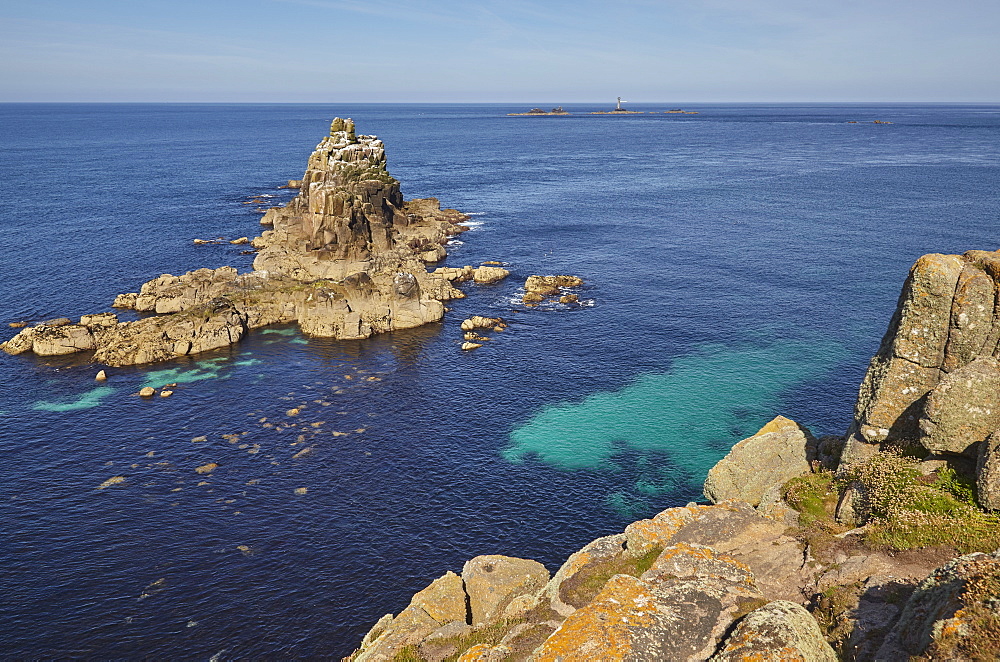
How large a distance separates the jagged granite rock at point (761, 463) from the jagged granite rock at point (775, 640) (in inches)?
693

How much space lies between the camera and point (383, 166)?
13212 cm

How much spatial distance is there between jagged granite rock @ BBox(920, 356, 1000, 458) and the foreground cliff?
53 millimetres

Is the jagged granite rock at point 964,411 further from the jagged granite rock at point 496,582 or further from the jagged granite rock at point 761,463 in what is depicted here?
the jagged granite rock at point 496,582

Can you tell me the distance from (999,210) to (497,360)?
127m

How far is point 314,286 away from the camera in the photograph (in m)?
95.7

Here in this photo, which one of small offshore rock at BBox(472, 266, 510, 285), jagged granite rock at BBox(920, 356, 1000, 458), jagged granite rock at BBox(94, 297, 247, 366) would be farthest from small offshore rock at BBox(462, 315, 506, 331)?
jagged granite rock at BBox(920, 356, 1000, 458)

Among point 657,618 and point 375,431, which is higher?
point 657,618

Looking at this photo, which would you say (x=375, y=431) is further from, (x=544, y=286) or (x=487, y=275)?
(x=487, y=275)

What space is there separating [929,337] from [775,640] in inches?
766

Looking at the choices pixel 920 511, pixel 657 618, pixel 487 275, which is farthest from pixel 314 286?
pixel 657 618

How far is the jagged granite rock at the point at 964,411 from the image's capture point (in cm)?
2466

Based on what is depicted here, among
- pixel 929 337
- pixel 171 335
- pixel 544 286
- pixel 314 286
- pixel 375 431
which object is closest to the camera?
pixel 929 337

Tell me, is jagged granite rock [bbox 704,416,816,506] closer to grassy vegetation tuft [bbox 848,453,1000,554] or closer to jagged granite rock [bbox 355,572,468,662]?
grassy vegetation tuft [bbox 848,453,1000,554]

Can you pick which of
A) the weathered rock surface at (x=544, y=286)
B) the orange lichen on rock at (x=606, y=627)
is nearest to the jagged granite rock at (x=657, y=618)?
the orange lichen on rock at (x=606, y=627)
